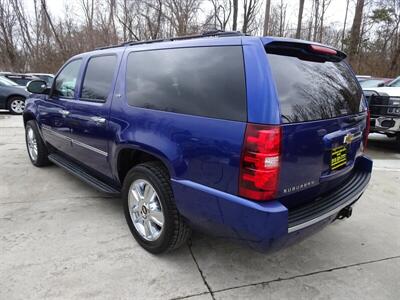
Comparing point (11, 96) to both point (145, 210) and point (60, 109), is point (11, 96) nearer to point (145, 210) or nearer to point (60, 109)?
point (60, 109)

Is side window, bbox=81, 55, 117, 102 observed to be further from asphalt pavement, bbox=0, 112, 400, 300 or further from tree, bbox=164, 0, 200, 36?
tree, bbox=164, 0, 200, 36

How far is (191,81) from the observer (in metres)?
2.40

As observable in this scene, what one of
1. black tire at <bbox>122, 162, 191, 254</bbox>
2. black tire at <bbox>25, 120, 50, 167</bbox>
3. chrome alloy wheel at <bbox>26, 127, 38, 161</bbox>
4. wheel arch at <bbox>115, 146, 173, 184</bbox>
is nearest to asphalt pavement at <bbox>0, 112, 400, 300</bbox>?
black tire at <bbox>122, 162, 191, 254</bbox>

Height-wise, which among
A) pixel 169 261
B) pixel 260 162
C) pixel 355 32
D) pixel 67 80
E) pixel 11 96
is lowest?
pixel 169 261

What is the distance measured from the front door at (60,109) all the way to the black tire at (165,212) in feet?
5.60

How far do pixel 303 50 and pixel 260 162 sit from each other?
1.00 metres

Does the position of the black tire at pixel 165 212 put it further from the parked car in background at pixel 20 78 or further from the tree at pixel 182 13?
the tree at pixel 182 13

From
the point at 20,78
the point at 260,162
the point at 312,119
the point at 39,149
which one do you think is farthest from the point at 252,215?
the point at 20,78

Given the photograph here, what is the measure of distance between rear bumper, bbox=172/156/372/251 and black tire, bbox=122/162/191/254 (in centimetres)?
15

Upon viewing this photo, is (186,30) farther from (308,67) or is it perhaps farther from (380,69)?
(308,67)

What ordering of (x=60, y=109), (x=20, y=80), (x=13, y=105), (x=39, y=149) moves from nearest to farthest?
(x=60, y=109) < (x=39, y=149) < (x=13, y=105) < (x=20, y=80)

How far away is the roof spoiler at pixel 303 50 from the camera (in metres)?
2.21

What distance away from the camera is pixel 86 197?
4082 millimetres

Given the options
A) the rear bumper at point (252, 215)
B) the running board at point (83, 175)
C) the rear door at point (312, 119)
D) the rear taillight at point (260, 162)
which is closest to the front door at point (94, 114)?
the running board at point (83, 175)
